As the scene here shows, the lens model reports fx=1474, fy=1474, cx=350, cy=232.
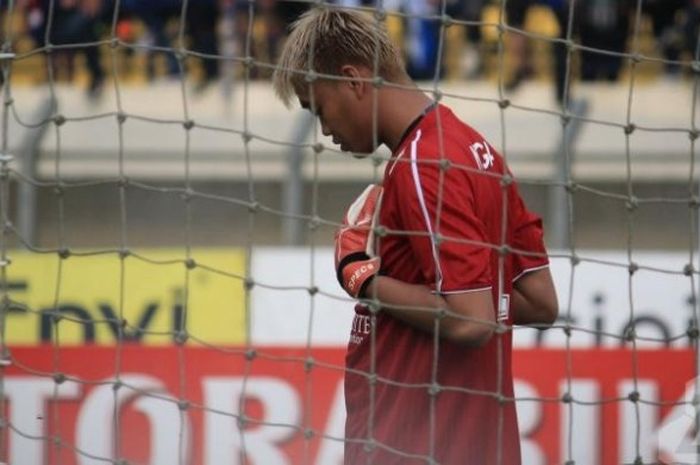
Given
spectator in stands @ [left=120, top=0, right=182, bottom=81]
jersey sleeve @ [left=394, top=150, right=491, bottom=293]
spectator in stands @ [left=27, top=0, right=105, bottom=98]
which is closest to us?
jersey sleeve @ [left=394, top=150, right=491, bottom=293]

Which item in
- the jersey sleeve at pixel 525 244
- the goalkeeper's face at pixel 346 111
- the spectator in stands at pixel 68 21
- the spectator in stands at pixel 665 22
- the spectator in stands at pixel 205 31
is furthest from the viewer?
the spectator in stands at pixel 205 31

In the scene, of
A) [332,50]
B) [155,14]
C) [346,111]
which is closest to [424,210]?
[346,111]

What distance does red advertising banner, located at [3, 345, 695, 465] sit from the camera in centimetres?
627

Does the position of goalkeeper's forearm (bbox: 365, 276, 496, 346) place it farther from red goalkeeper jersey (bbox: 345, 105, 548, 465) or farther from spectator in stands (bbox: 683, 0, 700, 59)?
spectator in stands (bbox: 683, 0, 700, 59)

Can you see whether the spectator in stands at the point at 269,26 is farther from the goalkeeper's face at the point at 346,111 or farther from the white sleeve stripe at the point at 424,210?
the white sleeve stripe at the point at 424,210

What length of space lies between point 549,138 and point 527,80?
3.80 feet

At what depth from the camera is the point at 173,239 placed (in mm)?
9203

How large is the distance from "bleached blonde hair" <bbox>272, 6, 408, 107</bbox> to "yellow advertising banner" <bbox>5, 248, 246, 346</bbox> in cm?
431

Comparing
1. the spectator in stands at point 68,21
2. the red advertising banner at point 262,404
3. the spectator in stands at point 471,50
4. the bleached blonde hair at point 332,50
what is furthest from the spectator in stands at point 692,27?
the bleached blonde hair at point 332,50

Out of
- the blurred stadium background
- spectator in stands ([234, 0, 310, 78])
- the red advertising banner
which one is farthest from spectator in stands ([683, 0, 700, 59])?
the red advertising banner

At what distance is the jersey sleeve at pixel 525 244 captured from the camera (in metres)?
3.03

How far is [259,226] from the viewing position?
9102mm

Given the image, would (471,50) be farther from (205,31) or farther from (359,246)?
(359,246)

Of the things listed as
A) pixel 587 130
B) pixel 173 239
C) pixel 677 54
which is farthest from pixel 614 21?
pixel 173 239
